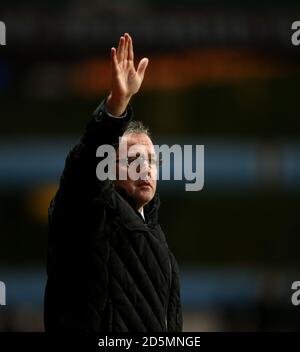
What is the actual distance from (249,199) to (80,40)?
9.13 feet

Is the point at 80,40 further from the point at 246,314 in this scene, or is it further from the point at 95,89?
the point at 246,314

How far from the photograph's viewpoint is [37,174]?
1209 cm

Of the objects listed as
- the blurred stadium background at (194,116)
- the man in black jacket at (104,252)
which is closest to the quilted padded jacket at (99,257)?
the man in black jacket at (104,252)

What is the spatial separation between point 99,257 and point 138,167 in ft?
1.10

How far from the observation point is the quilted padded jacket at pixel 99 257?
291cm

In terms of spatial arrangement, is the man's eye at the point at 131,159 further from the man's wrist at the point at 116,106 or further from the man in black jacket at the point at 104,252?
the man's wrist at the point at 116,106

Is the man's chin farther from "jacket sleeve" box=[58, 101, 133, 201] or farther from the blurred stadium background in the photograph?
the blurred stadium background

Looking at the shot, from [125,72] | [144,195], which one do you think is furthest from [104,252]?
[125,72]

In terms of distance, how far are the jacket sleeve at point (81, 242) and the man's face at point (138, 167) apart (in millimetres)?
115

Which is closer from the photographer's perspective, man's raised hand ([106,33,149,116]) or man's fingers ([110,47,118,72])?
man's raised hand ([106,33,149,116])

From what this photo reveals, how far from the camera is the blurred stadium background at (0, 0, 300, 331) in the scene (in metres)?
11.1

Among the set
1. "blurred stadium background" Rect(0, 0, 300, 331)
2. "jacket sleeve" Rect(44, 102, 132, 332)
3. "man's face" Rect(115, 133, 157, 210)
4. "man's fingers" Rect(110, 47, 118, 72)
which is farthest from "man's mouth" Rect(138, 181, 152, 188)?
"blurred stadium background" Rect(0, 0, 300, 331)

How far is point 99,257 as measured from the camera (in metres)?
2.93
